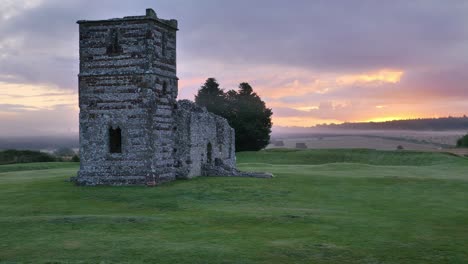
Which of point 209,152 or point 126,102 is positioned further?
point 209,152

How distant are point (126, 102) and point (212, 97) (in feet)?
151

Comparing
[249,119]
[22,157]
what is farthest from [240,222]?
[249,119]

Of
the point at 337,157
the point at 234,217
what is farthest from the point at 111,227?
the point at 337,157

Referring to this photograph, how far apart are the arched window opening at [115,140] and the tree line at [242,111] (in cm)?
4131

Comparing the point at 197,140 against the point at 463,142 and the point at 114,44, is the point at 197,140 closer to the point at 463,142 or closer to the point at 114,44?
the point at 114,44

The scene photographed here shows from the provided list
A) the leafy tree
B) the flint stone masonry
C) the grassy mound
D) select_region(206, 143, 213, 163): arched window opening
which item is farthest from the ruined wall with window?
the leafy tree

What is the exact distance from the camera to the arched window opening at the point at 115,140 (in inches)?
1154

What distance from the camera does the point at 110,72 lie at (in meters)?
28.8

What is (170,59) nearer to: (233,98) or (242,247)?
(242,247)

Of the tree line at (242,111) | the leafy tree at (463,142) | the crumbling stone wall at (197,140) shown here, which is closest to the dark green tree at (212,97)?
the tree line at (242,111)

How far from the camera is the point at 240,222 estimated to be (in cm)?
1711

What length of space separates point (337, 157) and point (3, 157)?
125ft

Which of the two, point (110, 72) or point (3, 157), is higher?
point (110, 72)

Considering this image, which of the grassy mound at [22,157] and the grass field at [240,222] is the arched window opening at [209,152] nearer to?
the grass field at [240,222]
